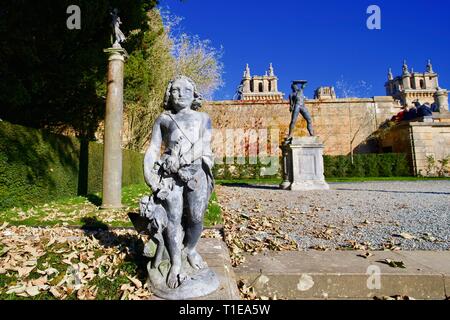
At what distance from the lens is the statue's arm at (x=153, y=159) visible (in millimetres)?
2180

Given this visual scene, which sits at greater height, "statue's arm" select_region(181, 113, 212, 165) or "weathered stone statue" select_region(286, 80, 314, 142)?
"weathered stone statue" select_region(286, 80, 314, 142)

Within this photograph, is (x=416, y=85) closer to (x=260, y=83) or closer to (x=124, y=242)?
(x=260, y=83)

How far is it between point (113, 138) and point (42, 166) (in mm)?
2301

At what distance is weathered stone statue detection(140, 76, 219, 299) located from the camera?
213 cm

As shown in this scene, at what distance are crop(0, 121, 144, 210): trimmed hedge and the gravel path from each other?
16.0 ft

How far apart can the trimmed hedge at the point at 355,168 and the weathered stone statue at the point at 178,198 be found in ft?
57.7

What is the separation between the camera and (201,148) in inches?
90.7

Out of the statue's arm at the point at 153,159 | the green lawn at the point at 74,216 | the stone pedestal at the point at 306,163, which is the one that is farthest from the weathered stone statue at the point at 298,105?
the statue's arm at the point at 153,159

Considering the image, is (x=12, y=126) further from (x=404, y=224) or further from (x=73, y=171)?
(x=404, y=224)

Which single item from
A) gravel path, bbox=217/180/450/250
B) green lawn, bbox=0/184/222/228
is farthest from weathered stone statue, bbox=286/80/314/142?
green lawn, bbox=0/184/222/228

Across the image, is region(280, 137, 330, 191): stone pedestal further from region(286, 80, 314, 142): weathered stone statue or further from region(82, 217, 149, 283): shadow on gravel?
region(82, 217, 149, 283): shadow on gravel

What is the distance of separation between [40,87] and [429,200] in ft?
38.3

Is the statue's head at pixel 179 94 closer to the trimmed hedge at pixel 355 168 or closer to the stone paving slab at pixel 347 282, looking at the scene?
the stone paving slab at pixel 347 282

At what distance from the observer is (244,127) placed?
24.8m
